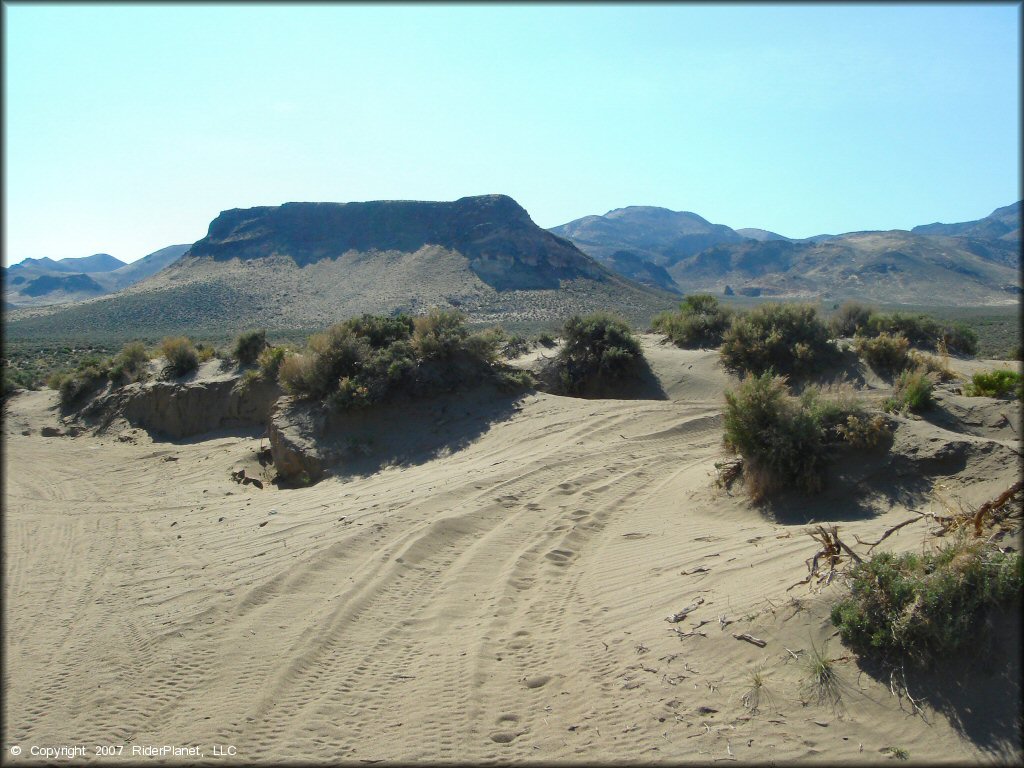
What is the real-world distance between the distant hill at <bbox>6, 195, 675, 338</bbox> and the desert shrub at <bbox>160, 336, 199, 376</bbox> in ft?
108

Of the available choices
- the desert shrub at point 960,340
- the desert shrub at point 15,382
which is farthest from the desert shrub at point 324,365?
the desert shrub at point 960,340

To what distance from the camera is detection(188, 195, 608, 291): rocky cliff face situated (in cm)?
7412

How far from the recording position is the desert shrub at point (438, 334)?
1467cm

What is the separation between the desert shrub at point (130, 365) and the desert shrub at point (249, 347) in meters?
3.18

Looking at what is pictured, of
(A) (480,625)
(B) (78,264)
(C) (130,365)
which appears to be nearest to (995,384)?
(A) (480,625)

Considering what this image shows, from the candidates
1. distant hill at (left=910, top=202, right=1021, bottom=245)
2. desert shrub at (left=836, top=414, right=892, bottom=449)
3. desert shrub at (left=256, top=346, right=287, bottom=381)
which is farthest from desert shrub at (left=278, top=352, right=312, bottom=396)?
distant hill at (left=910, top=202, right=1021, bottom=245)

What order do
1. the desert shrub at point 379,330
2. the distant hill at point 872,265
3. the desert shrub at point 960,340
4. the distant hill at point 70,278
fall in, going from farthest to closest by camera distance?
the distant hill at point 70,278 < the distant hill at point 872,265 < the desert shrub at point 960,340 < the desert shrub at point 379,330

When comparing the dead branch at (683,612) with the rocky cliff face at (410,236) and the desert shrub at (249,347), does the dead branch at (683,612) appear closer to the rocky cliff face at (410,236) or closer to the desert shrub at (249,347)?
the desert shrub at (249,347)

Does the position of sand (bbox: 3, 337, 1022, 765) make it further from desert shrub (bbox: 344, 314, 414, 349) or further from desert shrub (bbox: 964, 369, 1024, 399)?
desert shrub (bbox: 344, 314, 414, 349)

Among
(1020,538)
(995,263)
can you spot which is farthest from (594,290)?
(1020,538)

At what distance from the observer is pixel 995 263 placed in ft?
262

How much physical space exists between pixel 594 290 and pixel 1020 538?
63.6 m

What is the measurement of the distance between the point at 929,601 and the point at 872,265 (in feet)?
320

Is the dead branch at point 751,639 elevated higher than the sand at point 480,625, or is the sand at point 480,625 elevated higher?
the dead branch at point 751,639
